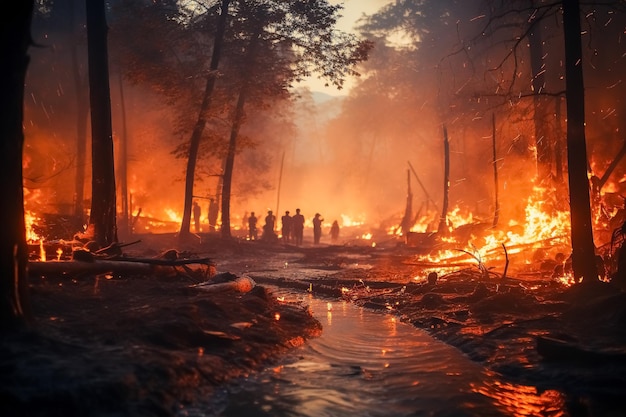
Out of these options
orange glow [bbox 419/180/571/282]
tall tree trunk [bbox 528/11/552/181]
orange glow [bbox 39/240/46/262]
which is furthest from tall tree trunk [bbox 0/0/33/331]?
tall tree trunk [bbox 528/11/552/181]

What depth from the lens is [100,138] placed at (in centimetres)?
1316

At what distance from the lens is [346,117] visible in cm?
6925

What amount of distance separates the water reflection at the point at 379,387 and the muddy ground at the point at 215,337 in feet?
1.14

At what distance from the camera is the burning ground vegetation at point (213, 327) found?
5250mm

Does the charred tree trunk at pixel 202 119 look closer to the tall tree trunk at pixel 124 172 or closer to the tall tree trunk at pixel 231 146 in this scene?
the tall tree trunk at pixel 231 146

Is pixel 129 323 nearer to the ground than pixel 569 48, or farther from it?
nearer to the ground

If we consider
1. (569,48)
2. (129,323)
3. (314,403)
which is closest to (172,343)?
(129,323)

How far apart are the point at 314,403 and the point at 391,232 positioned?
126ft

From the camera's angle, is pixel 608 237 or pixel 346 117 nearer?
pixel 608 237

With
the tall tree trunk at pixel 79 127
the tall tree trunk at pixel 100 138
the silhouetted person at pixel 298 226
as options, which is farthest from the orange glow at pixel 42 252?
the silhouetted person at pixel 298 226

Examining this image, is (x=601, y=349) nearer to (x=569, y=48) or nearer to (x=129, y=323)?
(x=129, y=323)

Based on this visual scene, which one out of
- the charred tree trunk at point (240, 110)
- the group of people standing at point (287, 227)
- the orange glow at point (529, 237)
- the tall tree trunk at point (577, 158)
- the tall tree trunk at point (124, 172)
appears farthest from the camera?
the group of people standing at point (287, 227)

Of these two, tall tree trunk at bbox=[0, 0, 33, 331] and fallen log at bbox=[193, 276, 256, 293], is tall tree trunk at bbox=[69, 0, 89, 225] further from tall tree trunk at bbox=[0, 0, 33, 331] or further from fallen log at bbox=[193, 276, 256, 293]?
tall tree trunk at bbox=[0, 0, 33, 331]

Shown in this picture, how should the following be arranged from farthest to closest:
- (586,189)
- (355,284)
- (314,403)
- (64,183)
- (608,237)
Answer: (64,183)
(608,237)
(355,284)
(586,189)
(314,403)
